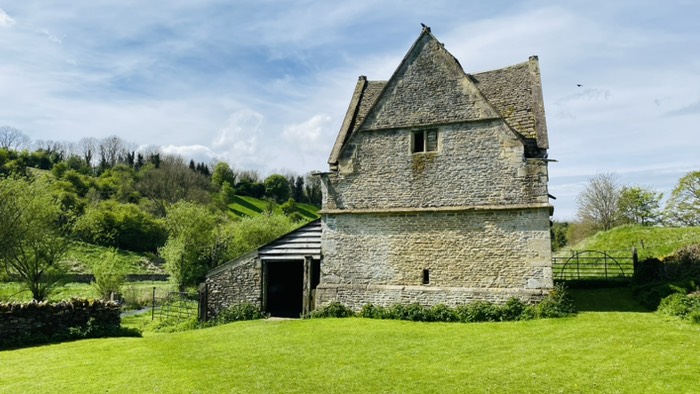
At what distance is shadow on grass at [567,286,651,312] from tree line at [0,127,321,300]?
25666mm

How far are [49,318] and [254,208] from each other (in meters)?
61.0

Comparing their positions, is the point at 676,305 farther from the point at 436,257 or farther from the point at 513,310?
the point at 436,257

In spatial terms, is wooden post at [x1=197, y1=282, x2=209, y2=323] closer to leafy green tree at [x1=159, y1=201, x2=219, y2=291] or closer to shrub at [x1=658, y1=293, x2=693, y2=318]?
shrub at [x1=658, y1=293, x2=693, y2=318]

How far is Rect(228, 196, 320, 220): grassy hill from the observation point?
7175 centimetres

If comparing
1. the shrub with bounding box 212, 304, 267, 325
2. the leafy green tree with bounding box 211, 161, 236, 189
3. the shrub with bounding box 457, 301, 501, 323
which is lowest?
the shrub with bounding box 212, 304, 267, 325

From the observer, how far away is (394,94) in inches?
714

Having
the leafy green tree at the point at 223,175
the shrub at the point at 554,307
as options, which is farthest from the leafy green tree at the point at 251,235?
the leafy green tree at the point at 223,175

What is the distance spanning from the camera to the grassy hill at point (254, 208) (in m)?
Answer: 71.8

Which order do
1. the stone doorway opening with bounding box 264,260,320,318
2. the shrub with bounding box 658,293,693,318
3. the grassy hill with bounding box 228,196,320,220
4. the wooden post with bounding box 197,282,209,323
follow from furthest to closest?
the grassy hill with bounding box 228,196,320,220
the stone doorway opening with bounding box 264,260,320,318
the wooden post with bounding box 197,282,209,323
the shrub with bounding box 658,293,693,318

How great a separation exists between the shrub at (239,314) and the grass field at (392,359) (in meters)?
3.17

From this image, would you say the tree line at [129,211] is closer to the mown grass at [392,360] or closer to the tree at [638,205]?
the mown grass at [392,360]

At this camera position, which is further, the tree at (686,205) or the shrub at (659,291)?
the tree at (686,205)

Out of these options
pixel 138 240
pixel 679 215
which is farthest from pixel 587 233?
pixel 138 240

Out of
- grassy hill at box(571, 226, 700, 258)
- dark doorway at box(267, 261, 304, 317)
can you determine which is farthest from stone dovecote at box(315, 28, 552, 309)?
grassy hill at box(571, 226, 700, 258)
